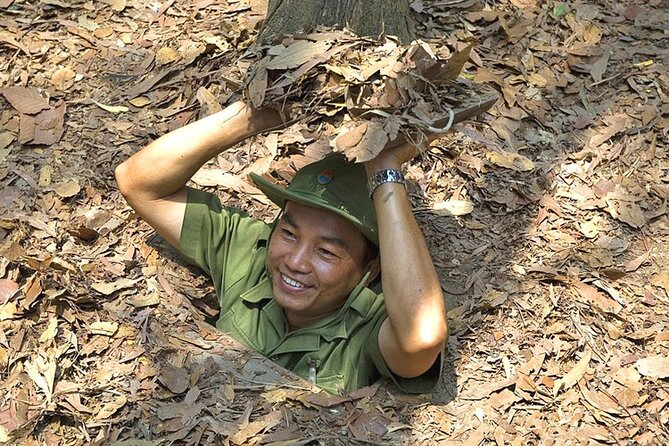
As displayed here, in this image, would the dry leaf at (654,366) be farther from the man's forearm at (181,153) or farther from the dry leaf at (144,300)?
the dry leaf at (144,300)

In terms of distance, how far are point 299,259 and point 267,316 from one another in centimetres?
51

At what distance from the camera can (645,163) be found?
5.16 metres

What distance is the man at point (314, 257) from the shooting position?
3.75m

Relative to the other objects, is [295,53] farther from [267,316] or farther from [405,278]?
[267,316]

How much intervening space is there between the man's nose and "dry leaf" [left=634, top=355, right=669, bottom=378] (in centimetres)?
158

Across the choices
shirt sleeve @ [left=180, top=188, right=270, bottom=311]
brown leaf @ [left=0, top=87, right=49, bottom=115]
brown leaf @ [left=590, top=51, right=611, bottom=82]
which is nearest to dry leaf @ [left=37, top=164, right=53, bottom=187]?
brown leaf @ [left=0, top=87, right=49, bottom=115]

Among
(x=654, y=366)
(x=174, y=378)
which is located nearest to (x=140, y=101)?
(x=174, y=378)

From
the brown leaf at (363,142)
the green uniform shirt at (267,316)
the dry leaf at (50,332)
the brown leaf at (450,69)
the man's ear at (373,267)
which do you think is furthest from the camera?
the man's ear at (373,267)

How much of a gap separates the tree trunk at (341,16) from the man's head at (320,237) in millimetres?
999

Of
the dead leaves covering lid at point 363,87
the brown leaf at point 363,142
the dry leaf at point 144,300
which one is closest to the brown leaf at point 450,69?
the dead leaves covering lid at point 363,87

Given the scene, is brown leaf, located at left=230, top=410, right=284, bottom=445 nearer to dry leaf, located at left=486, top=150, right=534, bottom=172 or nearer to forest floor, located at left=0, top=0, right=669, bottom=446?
forest floor, located at left=0, top=0, right=669, bottom=446

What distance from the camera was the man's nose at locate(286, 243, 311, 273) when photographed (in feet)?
13.5

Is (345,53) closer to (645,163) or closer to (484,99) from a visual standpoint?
(484,99)

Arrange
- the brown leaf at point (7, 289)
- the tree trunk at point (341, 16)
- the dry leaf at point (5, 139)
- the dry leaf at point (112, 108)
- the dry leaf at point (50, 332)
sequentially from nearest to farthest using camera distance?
the dry leaf at point (50, 332), the brown leaf at point (7, 289), the tree trunk at point (341, 16), the dry leaf at point (5, 139), the dry leaf at point (112, 108)
